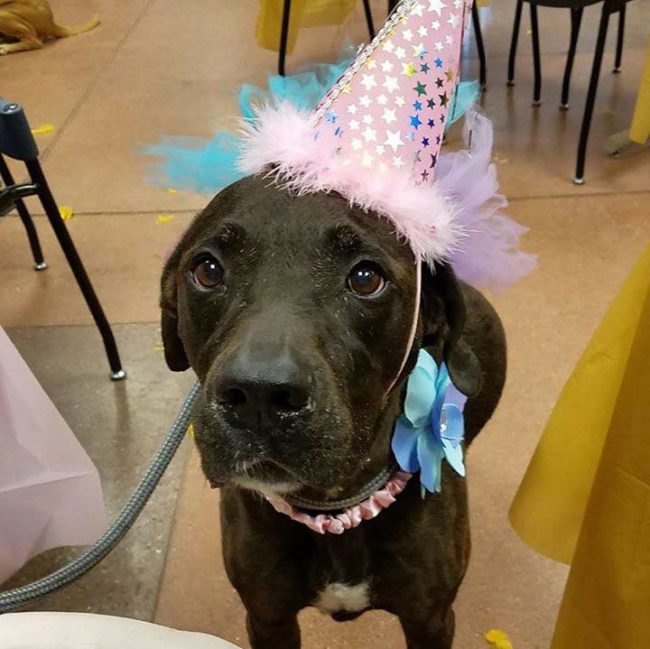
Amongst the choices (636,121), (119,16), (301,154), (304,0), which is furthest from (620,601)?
(119,16)

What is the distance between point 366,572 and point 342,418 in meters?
0.46

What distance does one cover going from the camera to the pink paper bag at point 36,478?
169 cm

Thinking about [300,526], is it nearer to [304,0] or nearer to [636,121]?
[636,121]

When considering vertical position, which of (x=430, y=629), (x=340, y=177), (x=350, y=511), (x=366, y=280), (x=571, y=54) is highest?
(x=340, y=177)

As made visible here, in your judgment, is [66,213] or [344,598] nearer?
[344,598]

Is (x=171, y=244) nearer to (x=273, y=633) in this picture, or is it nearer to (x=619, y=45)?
(x=273, y=633)

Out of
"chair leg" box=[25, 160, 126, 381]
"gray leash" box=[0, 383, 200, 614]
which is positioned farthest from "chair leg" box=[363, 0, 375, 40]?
"gray leash" box=[0, 383, 200, 614]

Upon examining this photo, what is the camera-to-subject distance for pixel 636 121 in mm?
2758

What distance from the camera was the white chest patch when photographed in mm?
1373

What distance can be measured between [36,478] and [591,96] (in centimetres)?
253

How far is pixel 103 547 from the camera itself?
4.86 ft

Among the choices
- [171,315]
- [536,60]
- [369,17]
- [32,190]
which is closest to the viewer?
[171,315]

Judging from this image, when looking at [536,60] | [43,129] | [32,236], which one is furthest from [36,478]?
[536,60]

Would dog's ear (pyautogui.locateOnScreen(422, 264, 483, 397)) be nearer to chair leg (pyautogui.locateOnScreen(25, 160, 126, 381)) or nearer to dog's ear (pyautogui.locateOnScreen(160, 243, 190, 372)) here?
dog's ear (pyautogui.locateOnScreen(160, 243, 190, 372))
